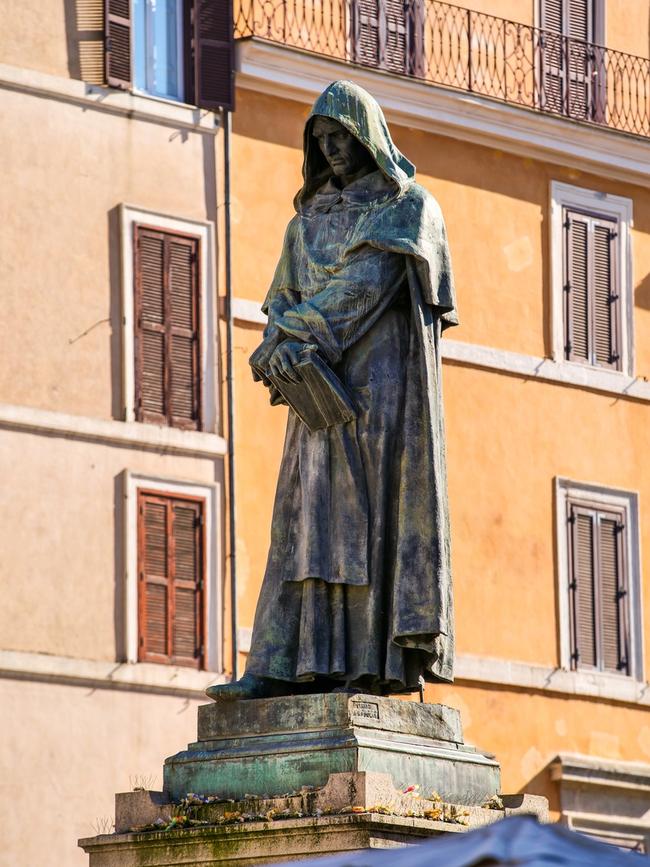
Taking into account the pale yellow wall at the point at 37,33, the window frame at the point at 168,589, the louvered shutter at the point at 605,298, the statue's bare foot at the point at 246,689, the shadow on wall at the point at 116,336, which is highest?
the pale yellow wall at the point at 37,33

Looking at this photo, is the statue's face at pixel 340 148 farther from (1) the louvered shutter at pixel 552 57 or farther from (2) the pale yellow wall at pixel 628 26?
(2) the pale yellow wall at pixel 628 26

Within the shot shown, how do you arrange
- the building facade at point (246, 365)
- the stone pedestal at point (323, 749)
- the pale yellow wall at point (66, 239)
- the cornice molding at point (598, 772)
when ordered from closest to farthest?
the stone pedestal at point (323, 749)
the building facade at point (246, 365)
the pale yellow wall at point (66, 239)
the cornice molding at point (598, 772)

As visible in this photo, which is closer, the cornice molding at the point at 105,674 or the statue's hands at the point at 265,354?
the statue's hands at the point at 265,354

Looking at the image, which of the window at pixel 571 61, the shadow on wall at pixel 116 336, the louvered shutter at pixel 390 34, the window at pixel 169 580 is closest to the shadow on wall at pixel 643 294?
the window at pixel 571 61

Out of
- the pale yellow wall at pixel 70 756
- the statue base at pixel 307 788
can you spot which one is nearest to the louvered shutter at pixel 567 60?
the pale yellow wall at pixel 70 756

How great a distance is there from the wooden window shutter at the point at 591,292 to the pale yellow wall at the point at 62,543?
586 centimetres

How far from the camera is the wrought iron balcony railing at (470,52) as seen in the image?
29.9 m

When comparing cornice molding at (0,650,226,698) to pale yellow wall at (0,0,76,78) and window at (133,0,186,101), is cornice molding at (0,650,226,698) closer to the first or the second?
pale yellow wall at (0,0,76,78)

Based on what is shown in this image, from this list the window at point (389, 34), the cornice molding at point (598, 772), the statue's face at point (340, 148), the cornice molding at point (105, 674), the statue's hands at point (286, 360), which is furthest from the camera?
the window at point (389, 34)

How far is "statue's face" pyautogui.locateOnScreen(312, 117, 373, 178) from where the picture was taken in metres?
13.1

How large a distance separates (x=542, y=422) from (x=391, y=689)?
18.7 metres

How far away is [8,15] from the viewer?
27.7 meters

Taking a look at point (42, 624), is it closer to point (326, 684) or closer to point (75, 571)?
point (75, 571)

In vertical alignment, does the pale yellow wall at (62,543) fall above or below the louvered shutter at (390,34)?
below
